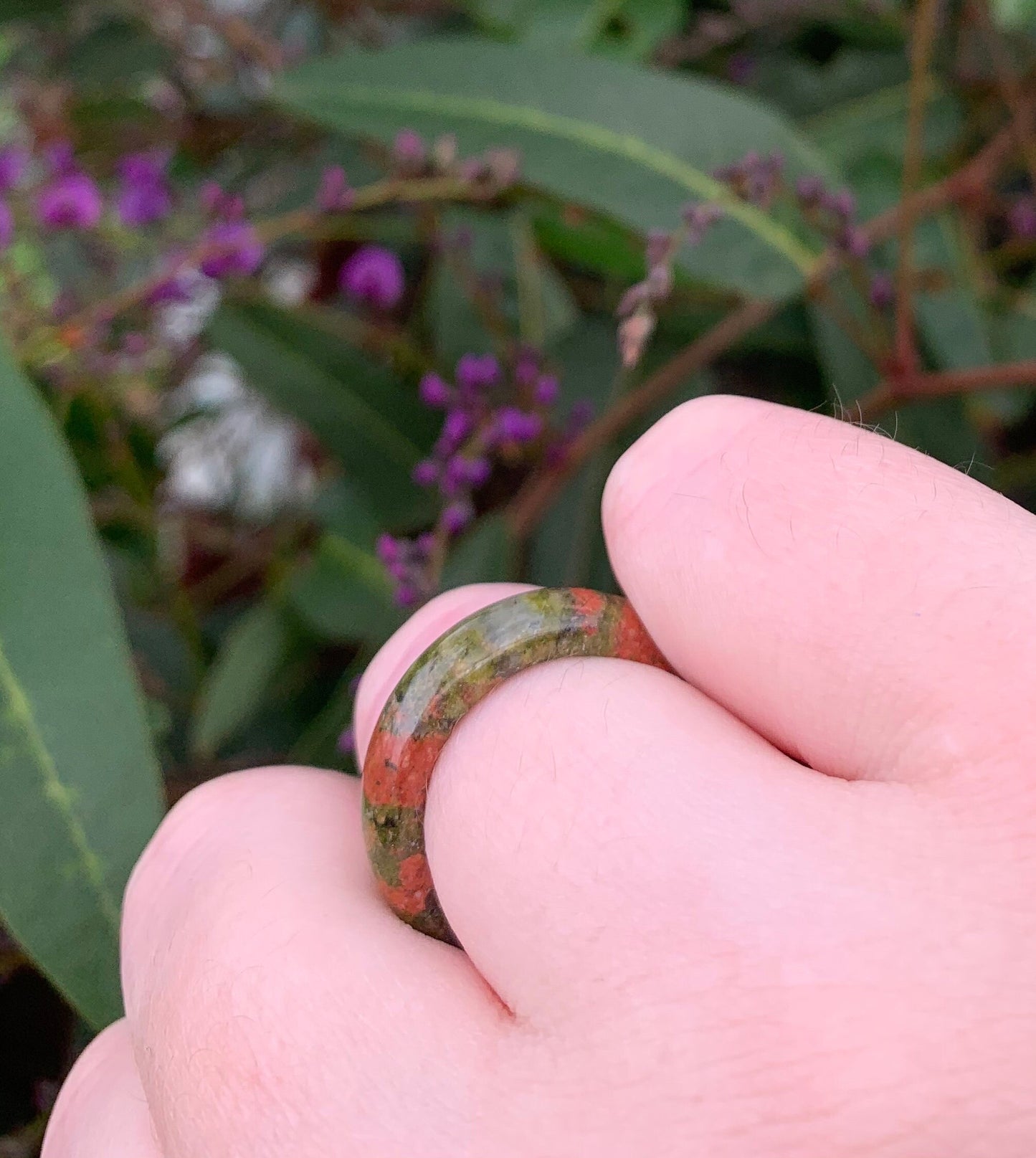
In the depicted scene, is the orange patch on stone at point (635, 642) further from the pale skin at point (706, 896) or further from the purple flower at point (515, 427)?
the purple flower at point (515, 427)

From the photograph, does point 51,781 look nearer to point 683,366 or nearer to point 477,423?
point 477,423

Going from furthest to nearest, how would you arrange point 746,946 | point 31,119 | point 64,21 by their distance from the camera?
point 64,21
point 31,119
point 746,946

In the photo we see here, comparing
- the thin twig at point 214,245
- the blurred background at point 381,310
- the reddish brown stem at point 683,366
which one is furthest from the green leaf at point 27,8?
the reddish brown stem at point 683,366

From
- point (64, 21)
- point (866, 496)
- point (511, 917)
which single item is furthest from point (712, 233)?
point (64, 21)

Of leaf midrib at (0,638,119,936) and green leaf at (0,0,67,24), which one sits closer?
leaf midrib at (0,638,119,936)

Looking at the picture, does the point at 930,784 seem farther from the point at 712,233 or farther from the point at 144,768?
the point at 712,233

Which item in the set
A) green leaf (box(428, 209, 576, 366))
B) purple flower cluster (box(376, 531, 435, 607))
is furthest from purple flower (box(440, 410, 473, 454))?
green leaf (box(428, 209, 576, 366))

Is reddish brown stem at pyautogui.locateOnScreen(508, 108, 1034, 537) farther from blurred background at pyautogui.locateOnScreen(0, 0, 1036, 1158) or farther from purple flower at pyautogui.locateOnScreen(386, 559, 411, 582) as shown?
purple flower at pyautogui.locateOnScreen(386, 559, 411, 582)
